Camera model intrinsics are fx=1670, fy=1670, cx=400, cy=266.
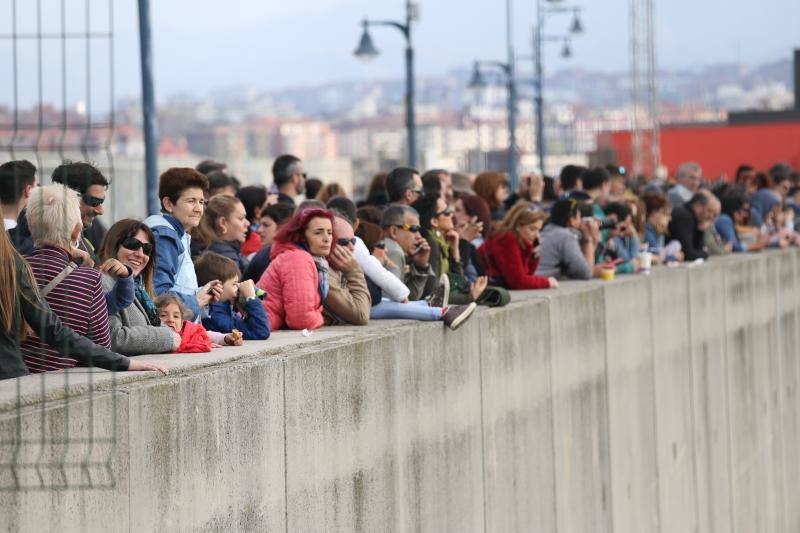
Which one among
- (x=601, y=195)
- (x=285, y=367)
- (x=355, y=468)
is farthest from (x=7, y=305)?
(x=601, y=195)

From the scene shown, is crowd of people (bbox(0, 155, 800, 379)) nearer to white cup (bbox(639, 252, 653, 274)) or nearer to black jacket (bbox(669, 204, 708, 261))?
white cup (bbox(639, 252, 653, 274))

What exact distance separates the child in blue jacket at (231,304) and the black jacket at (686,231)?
9.44 meters

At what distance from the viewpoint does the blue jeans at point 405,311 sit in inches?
378

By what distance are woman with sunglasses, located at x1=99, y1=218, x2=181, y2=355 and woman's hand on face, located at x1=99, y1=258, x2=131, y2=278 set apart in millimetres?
189

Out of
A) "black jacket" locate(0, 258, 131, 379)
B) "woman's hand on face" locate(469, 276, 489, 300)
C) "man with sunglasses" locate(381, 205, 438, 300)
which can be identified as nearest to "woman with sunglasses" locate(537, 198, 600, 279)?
"woman's hand on face" locate(469, 276, 489, 300)

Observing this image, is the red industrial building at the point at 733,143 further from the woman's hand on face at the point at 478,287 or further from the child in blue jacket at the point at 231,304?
the child in blue jacket at the point at 231,304

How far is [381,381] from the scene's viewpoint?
8648mm

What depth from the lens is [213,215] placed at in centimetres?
925

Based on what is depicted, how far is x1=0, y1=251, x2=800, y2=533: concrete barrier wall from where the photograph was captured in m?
5.93

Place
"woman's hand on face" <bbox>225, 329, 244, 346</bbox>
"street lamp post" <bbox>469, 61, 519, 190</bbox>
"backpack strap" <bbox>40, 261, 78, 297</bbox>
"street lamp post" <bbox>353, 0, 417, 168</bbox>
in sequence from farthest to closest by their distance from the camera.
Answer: "street lamp post" <bbox>469, 61, 519, 190</bbox> < "street lamp post" <bbox>353, 0, 417, 168</bbox> < "woman's hand on face" <bbox>225, 329, 244, 346</bbox> < "backpack strap" <bbox>40, 261, 78, 297</bbox>

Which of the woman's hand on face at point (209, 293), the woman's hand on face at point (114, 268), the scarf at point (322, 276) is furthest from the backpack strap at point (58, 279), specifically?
the scarf at point (322, 276)

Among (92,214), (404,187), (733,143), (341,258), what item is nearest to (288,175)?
(404,187)

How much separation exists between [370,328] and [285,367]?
1.67 m

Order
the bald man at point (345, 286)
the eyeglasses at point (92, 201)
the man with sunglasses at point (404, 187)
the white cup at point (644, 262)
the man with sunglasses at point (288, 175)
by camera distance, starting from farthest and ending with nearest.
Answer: the white cup at point (644, 262), the man with sunglasses at point (288, 175), the man with sunglasses at point (404, 187), the bald man at point (345, 286), the eyeglasses at point (92, 201)
